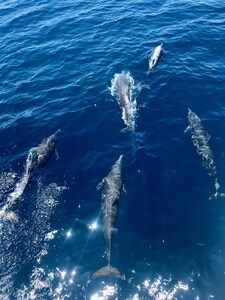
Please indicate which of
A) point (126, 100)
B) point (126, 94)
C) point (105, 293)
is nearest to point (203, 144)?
point (126, 100)

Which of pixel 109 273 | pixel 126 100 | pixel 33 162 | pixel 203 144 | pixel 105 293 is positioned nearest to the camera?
pixel 105 293

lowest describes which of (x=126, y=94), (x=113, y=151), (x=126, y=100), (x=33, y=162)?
(x=113, y=151)

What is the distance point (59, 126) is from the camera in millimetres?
30578

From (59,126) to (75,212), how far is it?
1077 centimetres

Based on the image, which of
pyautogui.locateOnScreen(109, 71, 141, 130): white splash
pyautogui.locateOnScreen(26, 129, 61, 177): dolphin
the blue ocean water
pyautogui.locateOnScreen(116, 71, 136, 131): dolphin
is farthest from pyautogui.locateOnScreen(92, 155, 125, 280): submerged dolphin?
pyautogui.locateOnScreen(26, 129, 61, 177): dolphin

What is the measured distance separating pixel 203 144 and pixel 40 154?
48.0 ft

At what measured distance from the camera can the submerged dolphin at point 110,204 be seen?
19.3 metres

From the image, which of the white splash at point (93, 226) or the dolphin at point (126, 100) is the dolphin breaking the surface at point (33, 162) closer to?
the white splash at point (93, 226)

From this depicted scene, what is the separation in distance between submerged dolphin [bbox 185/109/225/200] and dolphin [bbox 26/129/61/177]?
12873 mm

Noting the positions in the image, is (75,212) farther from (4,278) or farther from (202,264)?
(202,264)

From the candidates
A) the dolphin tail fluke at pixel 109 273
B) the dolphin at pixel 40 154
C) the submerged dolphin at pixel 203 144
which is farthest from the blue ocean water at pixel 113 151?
the dolphin at pixel 40 154

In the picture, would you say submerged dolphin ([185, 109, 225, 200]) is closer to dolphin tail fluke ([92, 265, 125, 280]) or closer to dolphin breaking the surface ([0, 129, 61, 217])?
dolphin tail fluke ([92, 265, 125, 280])

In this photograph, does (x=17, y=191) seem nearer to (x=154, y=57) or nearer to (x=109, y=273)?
(x=109, y=273)

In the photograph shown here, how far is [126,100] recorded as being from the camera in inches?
1224
